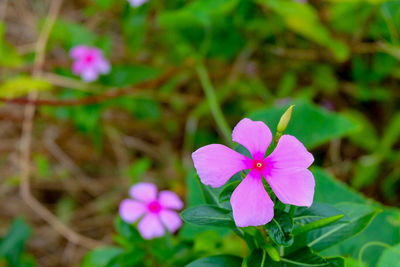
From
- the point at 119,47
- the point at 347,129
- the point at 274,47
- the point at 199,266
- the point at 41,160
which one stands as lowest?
the point at 199,266

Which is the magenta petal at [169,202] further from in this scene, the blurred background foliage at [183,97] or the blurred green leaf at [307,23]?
the blurred green leaf at [307,23]

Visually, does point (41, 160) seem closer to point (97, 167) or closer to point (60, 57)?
point (97, 167)

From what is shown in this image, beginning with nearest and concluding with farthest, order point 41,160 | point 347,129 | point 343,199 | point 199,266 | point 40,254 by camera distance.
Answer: point 199,266
point 343,199
point 347,129
point 41,160
point 40,254

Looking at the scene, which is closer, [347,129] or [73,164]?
[347,129]

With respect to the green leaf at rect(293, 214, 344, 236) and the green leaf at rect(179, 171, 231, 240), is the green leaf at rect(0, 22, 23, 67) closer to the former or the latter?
the green leaf at rect(179, 171, 231, 240)

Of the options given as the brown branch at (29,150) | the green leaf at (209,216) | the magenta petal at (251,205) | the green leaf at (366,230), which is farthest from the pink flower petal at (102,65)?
the magenta petal at (251,205)

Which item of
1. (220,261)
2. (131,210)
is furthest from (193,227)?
(220,261)

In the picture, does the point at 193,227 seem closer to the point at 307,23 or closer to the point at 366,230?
the point at 366,230

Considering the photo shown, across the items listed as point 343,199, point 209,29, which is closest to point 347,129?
point 343,199
